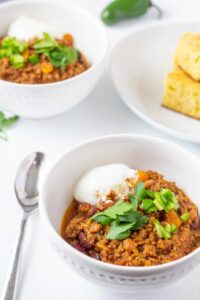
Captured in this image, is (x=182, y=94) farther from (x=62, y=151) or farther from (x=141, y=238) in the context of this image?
(x=141, y=238)

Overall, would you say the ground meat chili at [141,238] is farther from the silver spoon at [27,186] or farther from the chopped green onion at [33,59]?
the chopped green onion at [33,59]

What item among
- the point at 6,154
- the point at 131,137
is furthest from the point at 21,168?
the point at 131,137

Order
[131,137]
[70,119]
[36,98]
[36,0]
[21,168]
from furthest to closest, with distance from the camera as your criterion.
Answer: [36,0] < [70,119] < [36,98] < [21,168] < [131,137]

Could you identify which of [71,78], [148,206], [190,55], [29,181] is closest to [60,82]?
[71,78]

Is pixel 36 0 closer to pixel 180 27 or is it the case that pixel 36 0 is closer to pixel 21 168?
pixel 180 27

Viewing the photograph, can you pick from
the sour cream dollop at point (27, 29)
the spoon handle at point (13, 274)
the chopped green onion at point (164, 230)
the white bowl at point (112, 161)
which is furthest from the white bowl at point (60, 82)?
the chopped green onion at point (164, 230)

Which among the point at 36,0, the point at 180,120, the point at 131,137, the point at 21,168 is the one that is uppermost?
the point at 36,0

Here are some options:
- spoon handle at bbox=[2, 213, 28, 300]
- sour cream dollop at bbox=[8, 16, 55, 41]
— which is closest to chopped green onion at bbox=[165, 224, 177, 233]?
spoon handle at bbox=[2, 213, 28, 300]
